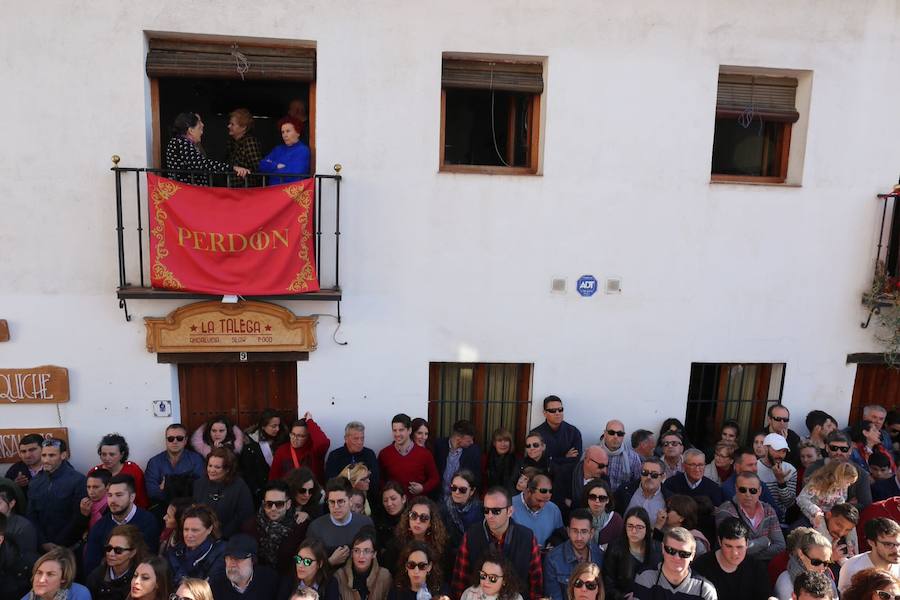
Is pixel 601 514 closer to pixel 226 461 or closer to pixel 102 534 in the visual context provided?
pixel 226 461

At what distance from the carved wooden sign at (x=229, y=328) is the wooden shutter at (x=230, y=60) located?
2227mm

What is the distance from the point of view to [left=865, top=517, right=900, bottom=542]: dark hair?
13.7 ft

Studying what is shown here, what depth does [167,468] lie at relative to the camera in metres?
5.91

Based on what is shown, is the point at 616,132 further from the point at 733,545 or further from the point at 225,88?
the point at 225,88

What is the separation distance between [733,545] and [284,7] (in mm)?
5928

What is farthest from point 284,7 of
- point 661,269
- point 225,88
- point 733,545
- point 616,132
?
point 733,545

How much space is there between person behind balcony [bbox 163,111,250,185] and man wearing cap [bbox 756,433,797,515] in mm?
5597

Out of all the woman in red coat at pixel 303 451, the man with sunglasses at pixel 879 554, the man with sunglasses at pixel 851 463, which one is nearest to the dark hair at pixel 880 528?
the man with sunglasses at pixel 879 554

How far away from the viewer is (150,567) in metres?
4.06

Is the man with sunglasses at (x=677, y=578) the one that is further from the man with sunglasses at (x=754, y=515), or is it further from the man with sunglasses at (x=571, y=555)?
the man with sunglasses at (x=754, y=515)

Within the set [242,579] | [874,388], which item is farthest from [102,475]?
[874,388]

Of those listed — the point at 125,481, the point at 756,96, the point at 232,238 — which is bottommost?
the point at 125,481

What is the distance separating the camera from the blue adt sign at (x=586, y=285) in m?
6.59

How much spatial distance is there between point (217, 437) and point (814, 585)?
4938 mm
